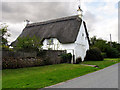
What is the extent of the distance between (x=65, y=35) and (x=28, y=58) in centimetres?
958

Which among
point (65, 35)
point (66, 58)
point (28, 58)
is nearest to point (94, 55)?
point (65, 35)

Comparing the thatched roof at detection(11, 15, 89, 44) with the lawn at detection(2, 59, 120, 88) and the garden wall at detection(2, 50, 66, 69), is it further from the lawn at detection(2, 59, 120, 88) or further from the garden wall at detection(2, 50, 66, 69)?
the lawn at detection(2, 59, 120, 88)

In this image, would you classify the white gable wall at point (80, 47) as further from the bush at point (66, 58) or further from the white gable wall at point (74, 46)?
the bush at point (66, 58)

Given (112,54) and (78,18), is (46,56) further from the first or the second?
(112,54)

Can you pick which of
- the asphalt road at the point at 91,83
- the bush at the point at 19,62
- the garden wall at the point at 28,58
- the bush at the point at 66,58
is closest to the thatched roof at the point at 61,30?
the bush at the point at 66,58

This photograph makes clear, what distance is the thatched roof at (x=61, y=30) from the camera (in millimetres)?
20797

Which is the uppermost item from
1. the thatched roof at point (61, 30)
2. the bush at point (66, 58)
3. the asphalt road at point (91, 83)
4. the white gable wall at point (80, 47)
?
the thatched roof at point (61, 30)

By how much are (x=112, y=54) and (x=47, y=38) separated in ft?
77.1

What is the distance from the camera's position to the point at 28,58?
1334cm

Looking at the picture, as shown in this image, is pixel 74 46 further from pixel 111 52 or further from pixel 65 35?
pixel 111 52

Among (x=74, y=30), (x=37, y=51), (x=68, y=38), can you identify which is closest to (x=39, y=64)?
(x=37, y=51)

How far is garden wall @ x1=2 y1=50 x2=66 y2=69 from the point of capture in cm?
1114

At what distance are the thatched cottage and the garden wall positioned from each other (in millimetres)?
3220

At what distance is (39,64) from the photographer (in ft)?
47.4
